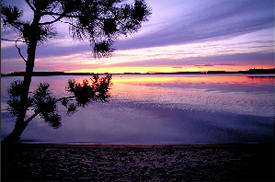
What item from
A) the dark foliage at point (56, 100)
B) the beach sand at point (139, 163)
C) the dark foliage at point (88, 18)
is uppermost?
the dark foliage at point (88, 18)

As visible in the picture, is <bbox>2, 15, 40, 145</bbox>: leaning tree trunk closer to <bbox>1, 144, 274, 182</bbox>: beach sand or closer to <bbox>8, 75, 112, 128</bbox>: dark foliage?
<bbox>8, 75, 112, 128</bbox>: dark foliage

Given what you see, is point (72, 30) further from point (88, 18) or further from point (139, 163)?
point (139, 163)

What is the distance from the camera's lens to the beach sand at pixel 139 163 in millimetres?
3350

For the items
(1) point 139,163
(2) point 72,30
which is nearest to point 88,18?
(2) point 72,30

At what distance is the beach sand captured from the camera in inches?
132

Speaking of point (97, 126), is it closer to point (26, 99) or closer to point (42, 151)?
point (42, 151)

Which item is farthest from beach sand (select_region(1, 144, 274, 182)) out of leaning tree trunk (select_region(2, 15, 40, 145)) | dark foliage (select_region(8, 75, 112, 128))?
dark foliage (select_region(8, 75, 112, 128))

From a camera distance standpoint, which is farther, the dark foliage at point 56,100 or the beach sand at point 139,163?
the beach sand at point 139,163

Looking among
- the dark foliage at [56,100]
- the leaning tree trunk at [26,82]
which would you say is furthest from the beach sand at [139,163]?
the dark foliage at [56,100]

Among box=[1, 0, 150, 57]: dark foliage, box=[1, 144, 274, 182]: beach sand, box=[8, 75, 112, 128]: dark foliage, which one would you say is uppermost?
box=[1, 0, 150, 57]: dark foliage

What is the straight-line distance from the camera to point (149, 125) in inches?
397

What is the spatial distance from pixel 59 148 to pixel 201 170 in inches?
117

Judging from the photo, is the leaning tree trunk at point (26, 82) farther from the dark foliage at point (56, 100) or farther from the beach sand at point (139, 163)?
the beach sand at point (139, 163)

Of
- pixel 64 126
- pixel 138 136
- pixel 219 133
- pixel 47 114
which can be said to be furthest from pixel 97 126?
pixel 47 114
